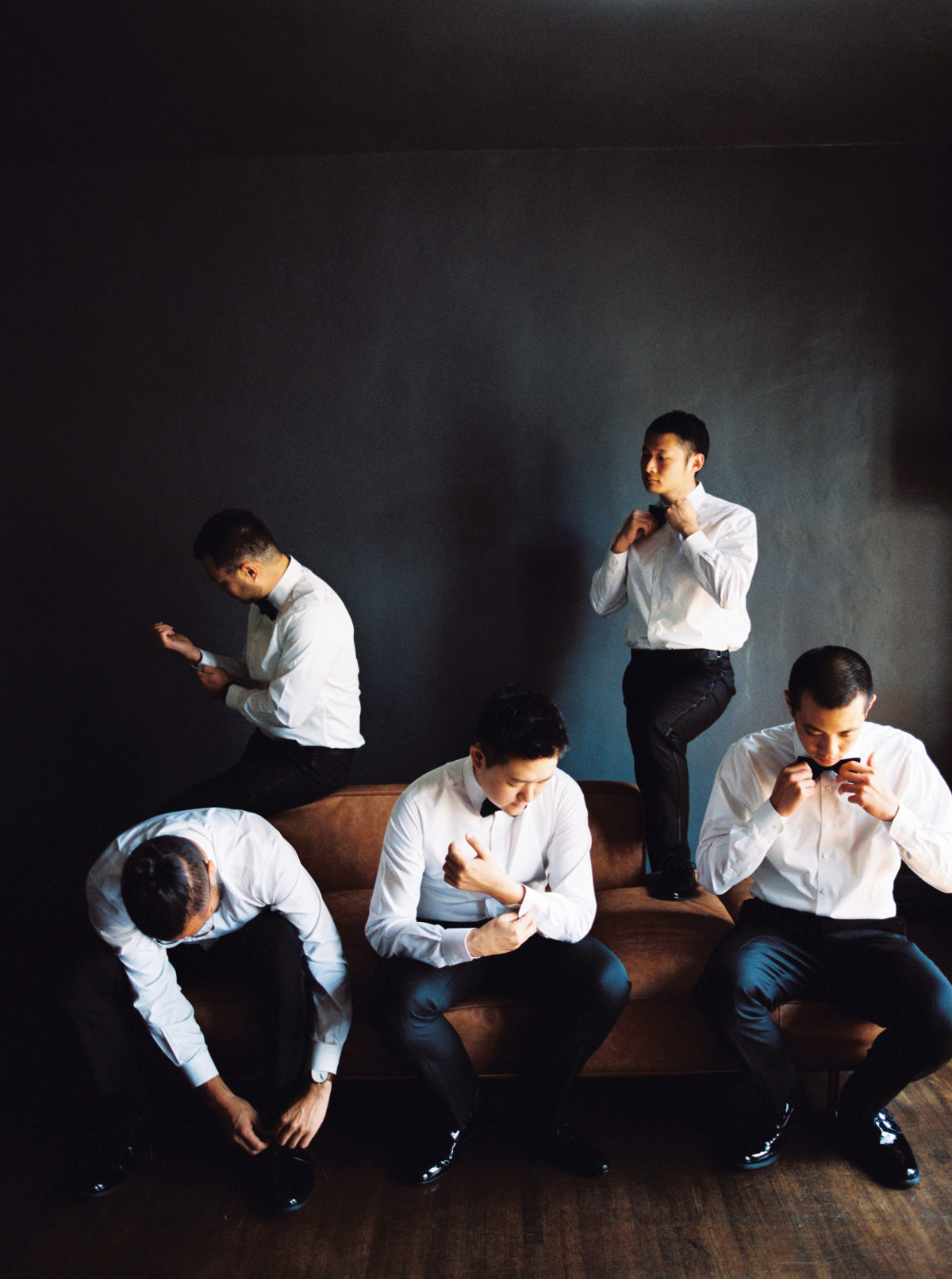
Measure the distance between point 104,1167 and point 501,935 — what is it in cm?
112

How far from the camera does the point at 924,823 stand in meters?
2.12

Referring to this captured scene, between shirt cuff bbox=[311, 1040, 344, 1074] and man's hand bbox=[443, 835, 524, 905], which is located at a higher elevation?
man's hand bbox=[443, 835, 524, 905]

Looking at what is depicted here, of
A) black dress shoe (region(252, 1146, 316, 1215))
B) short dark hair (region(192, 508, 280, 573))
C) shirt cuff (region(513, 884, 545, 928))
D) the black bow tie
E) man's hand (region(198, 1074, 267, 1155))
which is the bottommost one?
black dress shoe (region(252, 1146, 316, 1215))

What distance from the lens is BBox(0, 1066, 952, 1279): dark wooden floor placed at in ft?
5.98

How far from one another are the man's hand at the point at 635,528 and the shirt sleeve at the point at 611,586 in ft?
0.17

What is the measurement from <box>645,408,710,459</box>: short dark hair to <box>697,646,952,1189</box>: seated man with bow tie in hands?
964mm

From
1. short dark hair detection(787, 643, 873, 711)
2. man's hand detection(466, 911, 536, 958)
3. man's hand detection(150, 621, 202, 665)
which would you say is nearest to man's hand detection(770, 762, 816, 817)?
short dark hair detection(787, 643, 873, 711)

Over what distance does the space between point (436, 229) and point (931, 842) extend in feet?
9.19

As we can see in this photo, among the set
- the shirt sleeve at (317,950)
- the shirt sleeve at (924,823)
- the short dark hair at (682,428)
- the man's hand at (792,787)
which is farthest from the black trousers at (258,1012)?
the short dark hair at (682,428)

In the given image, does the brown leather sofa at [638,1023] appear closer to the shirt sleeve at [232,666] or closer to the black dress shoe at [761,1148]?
the black dress shoe at [761,1148]

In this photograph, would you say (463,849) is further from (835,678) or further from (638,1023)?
(835,678)

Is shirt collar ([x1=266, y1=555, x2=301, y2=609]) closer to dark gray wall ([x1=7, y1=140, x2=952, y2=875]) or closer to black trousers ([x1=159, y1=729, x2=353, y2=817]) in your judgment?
black trousers ([x1=159, y1=729, x2=353, y2=817])

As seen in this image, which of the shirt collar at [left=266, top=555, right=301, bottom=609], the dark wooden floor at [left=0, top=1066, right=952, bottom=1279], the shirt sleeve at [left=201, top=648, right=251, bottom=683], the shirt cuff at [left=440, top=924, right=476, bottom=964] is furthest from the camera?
Result: the shirt sleeve at [left=201, top=648, right=251, bottom=683]

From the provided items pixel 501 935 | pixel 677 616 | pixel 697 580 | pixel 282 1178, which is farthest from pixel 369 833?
pixel 697 580
